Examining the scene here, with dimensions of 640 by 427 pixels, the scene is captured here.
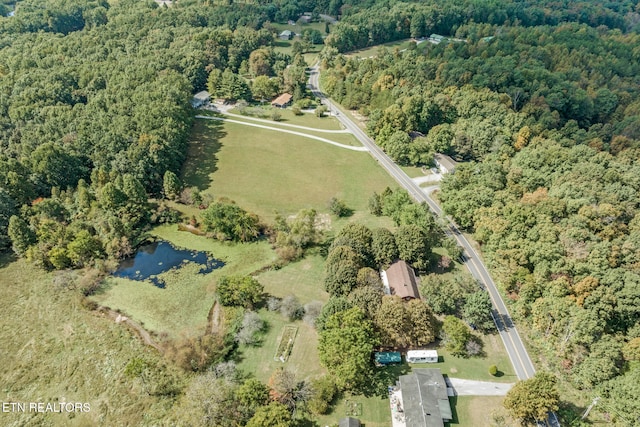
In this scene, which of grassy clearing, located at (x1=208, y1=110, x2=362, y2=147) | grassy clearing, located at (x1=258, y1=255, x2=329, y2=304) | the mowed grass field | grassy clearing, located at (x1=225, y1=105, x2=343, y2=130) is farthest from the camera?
grassy clearing, located at (x1=225, y1=105, x2=343, y2=130)

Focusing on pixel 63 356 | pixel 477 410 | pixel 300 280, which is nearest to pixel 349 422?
pixel 477 410

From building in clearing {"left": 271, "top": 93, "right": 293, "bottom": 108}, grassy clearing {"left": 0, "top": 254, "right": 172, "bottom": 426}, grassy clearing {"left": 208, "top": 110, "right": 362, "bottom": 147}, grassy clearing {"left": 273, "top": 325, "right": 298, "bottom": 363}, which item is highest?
building in clearing {"left": 271, "top": 93, "right": 293, "bottom": 108}

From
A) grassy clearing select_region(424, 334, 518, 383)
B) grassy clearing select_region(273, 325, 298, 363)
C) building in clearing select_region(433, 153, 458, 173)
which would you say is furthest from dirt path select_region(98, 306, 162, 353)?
building in clearing select_region(433, 153, 458, 173)

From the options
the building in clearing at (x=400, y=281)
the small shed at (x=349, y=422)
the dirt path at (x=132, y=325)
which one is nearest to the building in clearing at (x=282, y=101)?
the building in clearing at (x=400, y=281)

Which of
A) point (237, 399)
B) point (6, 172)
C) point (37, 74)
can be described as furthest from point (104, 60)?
point (237, 399)

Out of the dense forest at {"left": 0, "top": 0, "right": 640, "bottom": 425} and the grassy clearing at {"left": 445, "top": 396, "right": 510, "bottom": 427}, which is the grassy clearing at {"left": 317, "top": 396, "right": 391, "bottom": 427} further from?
the grassy clearing at {"left": 445, "top": 396, "right": 510, "bottom": 427}

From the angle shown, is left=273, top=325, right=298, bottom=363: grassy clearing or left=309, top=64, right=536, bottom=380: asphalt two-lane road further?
left=309, top=64, right=536, bottom=380: asphalt two-lane road

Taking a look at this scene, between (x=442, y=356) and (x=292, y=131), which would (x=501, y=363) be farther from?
(x=292, y=131)

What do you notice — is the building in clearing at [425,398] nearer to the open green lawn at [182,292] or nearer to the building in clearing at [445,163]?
the open green lawn at [182,292]
